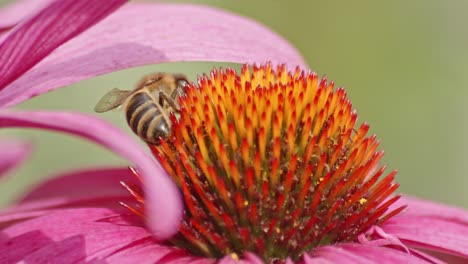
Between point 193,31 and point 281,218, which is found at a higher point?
point 193,31

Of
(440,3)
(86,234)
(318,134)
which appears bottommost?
(86,234)

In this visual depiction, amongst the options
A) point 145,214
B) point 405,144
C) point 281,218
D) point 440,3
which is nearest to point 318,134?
point 281,218

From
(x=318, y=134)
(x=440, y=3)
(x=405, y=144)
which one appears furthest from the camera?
(x=440, y=3)

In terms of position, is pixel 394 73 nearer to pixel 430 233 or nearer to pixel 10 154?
pixel 10 154

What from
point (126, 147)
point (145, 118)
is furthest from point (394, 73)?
point (126, 147)

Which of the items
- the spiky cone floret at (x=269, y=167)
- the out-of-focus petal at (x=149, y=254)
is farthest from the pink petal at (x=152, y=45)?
the out-of-focus petal at (x=149, y=254)

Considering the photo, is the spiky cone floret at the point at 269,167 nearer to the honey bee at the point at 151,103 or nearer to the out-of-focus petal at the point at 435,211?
the honey bee at the point at 151,103

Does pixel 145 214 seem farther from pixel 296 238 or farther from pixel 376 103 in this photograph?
pixel 376 103
